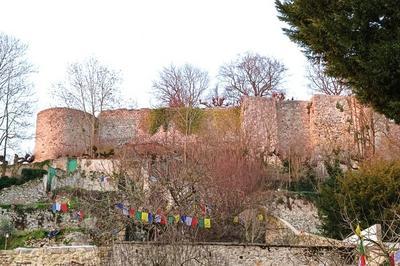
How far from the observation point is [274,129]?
102 ft

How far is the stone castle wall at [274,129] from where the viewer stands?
3006 cm

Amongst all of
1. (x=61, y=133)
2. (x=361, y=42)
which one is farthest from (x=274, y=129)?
(x=361, y=42)

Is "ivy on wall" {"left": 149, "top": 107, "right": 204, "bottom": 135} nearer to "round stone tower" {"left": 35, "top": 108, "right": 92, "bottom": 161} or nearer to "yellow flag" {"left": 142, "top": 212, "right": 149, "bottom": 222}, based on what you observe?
"round stone tower" {"left": 35, "top": 108, "right": 92, "bottom": 161}

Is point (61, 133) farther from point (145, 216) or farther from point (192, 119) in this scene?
point (145, 216)

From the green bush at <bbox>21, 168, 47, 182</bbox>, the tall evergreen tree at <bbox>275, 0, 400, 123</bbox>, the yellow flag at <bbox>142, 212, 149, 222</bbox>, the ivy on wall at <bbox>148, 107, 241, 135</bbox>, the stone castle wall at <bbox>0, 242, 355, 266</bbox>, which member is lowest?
the stone castle wall at <bbox>0, 242, 355, 266</bbox>

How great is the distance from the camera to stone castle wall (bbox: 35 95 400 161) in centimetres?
3006

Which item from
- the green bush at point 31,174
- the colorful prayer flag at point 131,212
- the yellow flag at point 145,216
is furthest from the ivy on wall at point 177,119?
the yellow flag at point 145,216

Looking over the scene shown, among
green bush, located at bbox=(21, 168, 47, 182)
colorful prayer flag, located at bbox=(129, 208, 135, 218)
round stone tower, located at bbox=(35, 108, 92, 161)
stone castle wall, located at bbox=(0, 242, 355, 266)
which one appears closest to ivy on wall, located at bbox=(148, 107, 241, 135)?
round stone tower, located at bbox=(35, 108, 92, 161)

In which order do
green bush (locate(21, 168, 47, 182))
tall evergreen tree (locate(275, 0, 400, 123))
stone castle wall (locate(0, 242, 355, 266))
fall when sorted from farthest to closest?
green bush (locate(21, 168, 47, 182)), stone castle wall (locate(0, 242, 355, 266)), tall evergreen tree (locate(275, 0, 400, 123))

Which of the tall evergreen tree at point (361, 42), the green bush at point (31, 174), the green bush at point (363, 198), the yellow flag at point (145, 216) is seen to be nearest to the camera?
the tall evergreen tree at point (361, 42)

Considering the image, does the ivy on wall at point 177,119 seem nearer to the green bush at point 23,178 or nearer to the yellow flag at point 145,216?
the green bush at point 23,178

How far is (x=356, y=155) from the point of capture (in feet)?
96.2

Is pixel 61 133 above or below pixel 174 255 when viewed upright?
above

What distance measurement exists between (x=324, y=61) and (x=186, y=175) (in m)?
10.2
